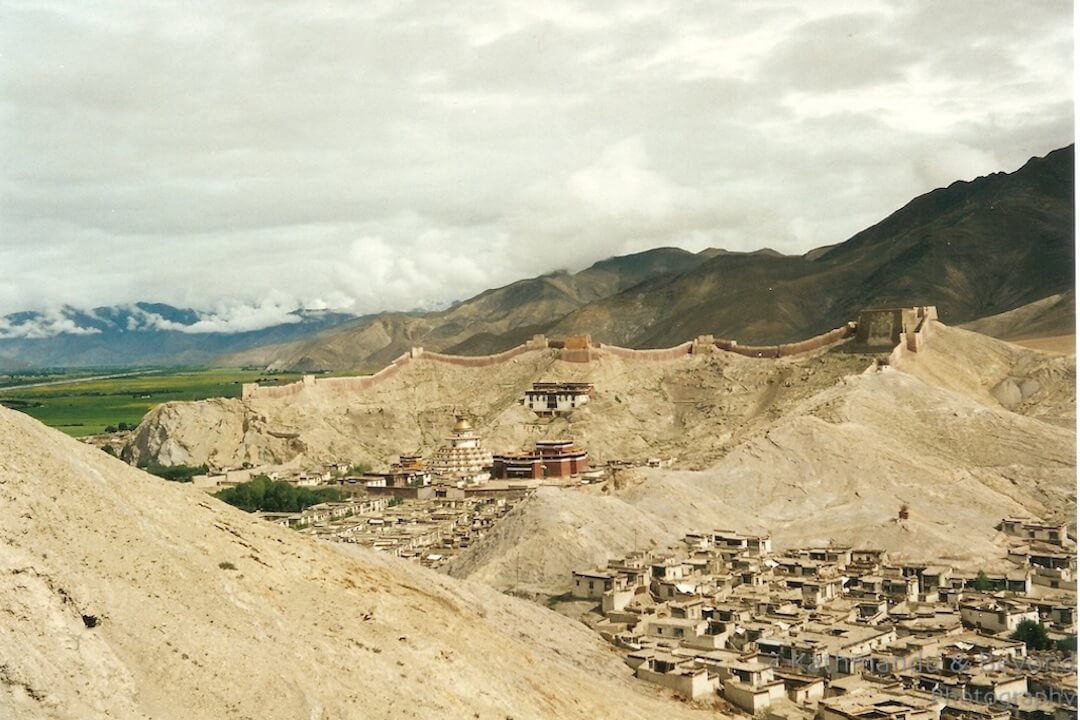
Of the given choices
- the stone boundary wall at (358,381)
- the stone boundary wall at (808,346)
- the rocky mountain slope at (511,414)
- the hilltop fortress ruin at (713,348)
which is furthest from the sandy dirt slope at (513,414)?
the stone boundary wall at (808,346)

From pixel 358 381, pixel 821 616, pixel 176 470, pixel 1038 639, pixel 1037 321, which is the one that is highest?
pixel 1037 321

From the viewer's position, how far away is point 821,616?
35.0 metres

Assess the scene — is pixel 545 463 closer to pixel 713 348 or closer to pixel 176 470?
pixel 176 470

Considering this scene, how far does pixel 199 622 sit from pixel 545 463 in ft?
174

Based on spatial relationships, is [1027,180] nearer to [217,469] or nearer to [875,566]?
[217,469]

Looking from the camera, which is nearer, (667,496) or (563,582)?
(563,582)

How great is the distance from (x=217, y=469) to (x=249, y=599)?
64.6 m

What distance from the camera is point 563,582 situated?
39.6 meters

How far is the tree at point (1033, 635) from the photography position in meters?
32.8

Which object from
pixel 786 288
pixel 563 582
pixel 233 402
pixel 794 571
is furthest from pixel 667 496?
pixel 786 288

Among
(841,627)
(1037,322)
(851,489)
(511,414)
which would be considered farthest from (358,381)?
(841,627)

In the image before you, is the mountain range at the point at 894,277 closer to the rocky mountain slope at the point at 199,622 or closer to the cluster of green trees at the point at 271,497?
the cluster of green trees at the point at 271,497

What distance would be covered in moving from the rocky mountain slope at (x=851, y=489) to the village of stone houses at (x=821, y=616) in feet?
3.37

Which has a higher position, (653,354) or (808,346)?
(808,346)
